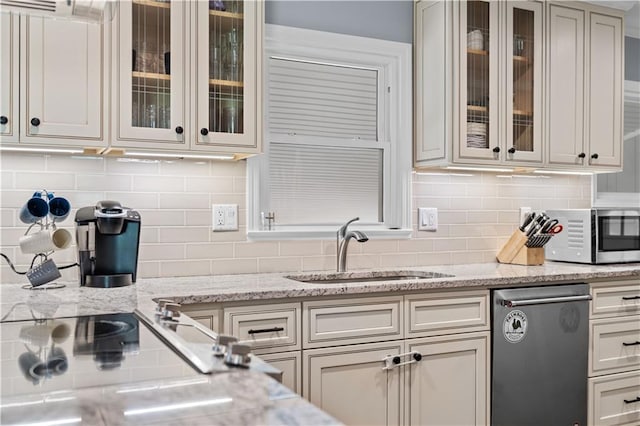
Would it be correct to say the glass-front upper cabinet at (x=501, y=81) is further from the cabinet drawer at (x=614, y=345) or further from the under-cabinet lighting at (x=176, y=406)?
the under-cabinet lighting at (x=176, y=406)

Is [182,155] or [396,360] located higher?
[182,155]

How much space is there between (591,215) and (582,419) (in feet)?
3.39

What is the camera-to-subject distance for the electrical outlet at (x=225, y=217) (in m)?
2.80

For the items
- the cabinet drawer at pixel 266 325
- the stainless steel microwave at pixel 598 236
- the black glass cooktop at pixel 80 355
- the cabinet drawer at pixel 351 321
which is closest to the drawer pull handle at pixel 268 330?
the cabinet drawer at pixel 266 325

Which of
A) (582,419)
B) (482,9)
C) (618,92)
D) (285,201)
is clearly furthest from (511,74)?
(582,419)

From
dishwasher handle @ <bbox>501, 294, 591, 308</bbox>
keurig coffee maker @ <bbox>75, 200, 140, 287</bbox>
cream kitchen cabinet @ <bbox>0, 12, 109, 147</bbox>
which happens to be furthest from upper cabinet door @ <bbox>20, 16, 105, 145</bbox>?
dishwasher handle @ <bbox>501, 294, 591, 308</bbox>

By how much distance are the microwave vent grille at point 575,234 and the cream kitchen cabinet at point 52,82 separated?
8.00 ft

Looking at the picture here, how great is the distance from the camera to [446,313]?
8.46 feet

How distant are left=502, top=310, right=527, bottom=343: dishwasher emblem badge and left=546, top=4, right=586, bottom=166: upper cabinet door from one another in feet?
3.26

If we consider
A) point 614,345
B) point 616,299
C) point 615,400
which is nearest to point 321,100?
point 616,299

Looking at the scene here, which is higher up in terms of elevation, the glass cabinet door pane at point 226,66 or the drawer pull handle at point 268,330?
the glass cabinet door pane at point 226,66

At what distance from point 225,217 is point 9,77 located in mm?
1061

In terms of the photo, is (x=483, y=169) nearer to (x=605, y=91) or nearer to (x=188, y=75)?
(x=605, y=91)

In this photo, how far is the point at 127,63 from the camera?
7.73 ft
